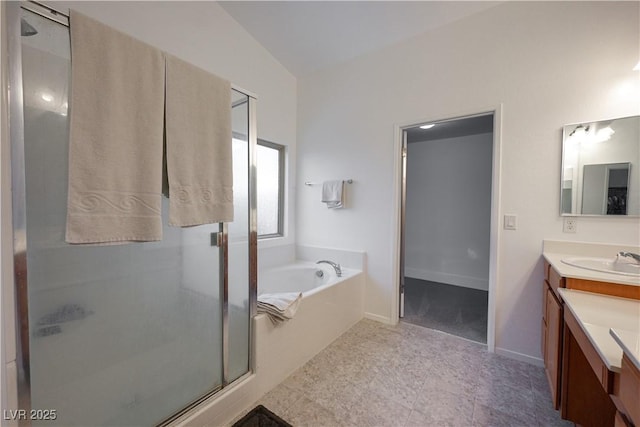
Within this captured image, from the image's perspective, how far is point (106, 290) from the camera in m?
1.19

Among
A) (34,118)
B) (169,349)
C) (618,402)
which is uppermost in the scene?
(34,118)

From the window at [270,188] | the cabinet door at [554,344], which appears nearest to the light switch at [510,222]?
the cabinet door at [554,344]

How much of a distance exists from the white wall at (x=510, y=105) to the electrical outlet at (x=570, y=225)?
35 mm

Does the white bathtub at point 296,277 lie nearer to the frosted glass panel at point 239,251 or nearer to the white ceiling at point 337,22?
the frosted glass panel at point 239,251

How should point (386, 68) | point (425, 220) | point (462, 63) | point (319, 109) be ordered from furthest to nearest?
point (425, 220), point (319, 109), point (386, 68), point (462, 63)

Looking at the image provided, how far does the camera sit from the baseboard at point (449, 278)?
365cm

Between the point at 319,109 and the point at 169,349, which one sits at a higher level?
the point at 319,109

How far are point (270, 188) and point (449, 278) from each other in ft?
9.88

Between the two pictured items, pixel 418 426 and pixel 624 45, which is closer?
pixel 418 426

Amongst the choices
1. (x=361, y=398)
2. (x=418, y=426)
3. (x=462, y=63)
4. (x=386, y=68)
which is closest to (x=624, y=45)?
(x=462, y=63)

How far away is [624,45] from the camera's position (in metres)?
1.63

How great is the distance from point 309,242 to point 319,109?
5.14 feet

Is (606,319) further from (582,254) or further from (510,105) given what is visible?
(510,105)

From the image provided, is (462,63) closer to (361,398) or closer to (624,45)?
(624,45)
